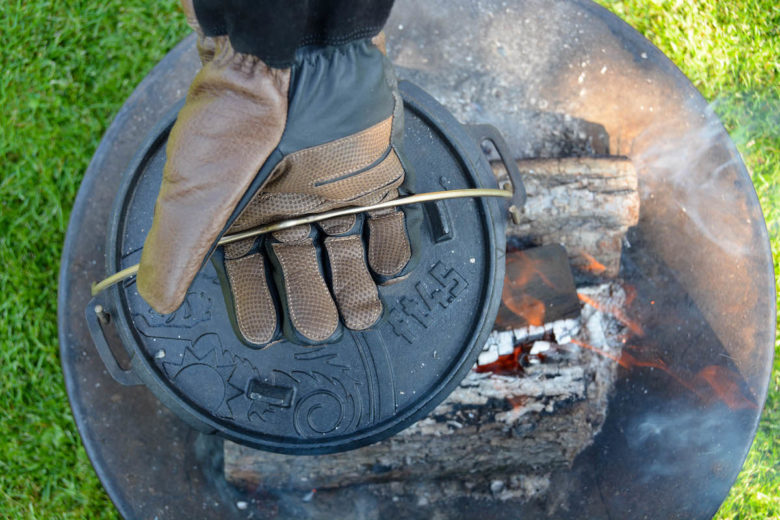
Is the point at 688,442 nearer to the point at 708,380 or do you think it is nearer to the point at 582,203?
A: the point at 708,380

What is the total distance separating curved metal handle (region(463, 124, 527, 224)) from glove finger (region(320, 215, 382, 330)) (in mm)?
436

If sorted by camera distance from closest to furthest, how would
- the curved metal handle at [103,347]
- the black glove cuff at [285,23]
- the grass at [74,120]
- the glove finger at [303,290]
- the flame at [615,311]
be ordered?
the black glove cuff at [285,23], the glove finger at [303,290], the curved metal handle at [103,347], the flame at [615,311], the grass at [74,120]

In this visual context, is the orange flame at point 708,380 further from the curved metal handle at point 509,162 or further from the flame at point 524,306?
the curved metal handle at point 509,162

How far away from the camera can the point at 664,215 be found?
6.02ft

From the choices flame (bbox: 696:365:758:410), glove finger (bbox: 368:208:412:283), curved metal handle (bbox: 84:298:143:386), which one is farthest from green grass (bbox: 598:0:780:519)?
curved metal handle (bbox: 84:298:143:386)

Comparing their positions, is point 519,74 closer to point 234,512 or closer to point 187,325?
point 187,325

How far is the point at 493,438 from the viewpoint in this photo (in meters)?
1.68

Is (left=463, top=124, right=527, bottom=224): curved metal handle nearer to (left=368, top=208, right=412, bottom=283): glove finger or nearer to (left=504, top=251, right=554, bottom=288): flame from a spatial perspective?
(left=504, top=251, right=554, bottom=288): flame

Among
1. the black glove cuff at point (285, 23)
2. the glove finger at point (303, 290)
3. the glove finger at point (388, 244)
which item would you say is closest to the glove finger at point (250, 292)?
the glove finger at point (303, 290)

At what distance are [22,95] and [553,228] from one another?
188 cm

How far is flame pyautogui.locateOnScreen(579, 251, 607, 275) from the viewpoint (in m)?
1.82

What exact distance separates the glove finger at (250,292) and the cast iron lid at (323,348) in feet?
0.34

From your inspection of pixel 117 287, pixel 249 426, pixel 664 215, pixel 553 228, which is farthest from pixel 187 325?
pixel 664 215

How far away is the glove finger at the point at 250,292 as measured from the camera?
4.63 feet
